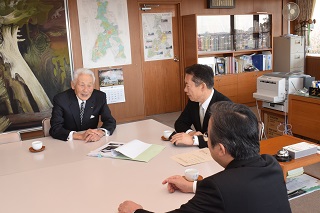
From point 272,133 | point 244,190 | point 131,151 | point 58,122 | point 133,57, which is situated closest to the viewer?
point 244,190

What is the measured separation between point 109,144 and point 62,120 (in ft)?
2.20

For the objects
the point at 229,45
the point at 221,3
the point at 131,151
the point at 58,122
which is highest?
the point at 221,3

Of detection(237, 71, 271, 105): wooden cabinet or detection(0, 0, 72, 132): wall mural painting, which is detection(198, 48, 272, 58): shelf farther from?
detection(0, 0, 72, 132): wall mural painting

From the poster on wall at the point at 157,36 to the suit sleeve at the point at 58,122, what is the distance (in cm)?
337

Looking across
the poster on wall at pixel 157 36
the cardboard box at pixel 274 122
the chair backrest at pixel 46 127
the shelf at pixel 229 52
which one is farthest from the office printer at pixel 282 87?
the chair backrest at pixel 46 127

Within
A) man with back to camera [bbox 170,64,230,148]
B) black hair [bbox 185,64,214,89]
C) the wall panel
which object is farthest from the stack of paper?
the wall panel

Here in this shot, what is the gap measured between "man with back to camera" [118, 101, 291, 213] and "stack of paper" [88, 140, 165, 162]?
3.32 feet

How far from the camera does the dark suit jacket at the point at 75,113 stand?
298 cm

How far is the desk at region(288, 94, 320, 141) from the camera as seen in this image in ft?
13.4

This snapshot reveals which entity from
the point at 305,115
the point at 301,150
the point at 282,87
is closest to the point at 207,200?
the point at 301,150

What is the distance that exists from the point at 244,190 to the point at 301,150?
1.57 meters

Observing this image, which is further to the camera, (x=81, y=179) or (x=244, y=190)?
(x=81, y=179)

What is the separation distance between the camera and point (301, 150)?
252 cm

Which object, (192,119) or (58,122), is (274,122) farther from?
(58,122)
